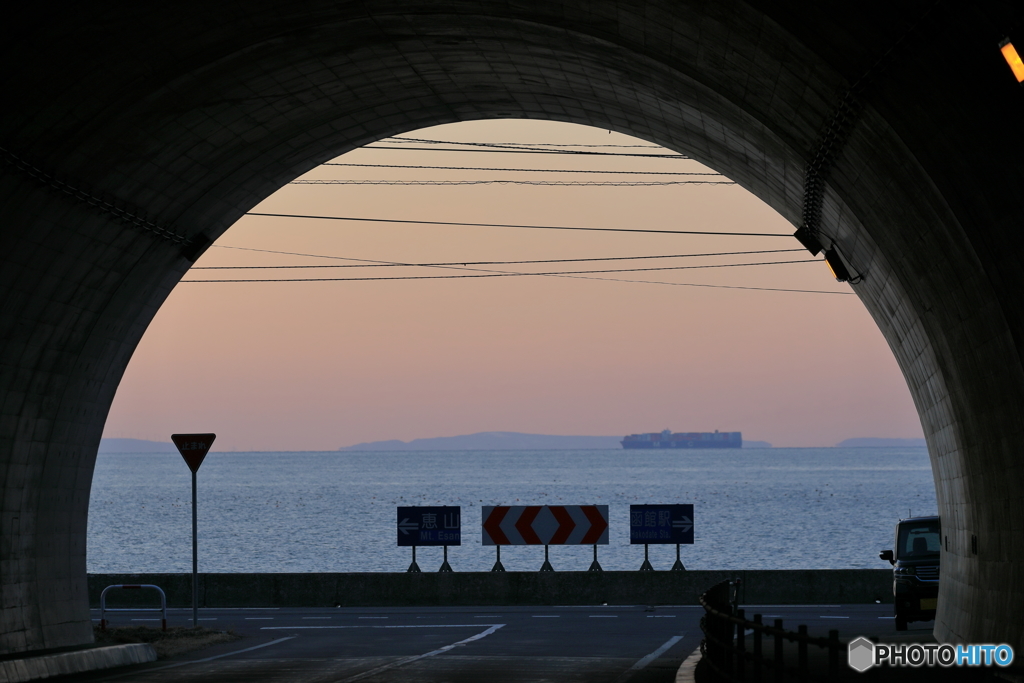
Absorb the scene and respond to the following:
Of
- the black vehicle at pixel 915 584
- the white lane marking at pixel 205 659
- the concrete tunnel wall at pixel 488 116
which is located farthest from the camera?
the black vehicle at pixel 915 584

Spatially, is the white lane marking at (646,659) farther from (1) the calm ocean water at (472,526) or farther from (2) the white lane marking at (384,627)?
(1) the calm ocean water at (472,526)

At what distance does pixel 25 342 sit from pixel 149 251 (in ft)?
8.13

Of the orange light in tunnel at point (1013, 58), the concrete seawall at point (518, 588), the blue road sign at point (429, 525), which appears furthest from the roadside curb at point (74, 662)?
the orange light in tunnel at point (1013, 58)

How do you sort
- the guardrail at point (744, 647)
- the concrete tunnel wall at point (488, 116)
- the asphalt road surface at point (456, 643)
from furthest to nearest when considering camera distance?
the asphalt road surface at point (456, 643) < the concrete tunnel wall at point (488, 116) < the guardrail at point (744, 647)

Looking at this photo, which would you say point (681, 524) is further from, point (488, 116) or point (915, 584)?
point (488, 116)

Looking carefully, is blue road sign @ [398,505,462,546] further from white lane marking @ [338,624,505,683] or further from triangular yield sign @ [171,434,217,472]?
triangular yield sign @ [171,434,217,472]

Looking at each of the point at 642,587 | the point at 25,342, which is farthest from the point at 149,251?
the point at 642,587

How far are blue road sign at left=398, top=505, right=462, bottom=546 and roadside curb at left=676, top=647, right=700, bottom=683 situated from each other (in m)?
12.9

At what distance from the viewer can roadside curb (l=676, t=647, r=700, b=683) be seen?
13262mm

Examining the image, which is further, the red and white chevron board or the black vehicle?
the red and white chevron board

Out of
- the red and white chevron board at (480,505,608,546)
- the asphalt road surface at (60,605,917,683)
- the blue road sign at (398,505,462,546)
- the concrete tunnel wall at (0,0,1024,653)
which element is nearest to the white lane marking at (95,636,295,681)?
the asphalt road surface at (60,605,917,683)

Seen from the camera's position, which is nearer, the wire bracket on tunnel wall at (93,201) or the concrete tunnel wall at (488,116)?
the concrete tunnel wall at (488,116)

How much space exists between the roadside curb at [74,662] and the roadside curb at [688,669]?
726 cm

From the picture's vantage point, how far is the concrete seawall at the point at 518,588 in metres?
25.2
